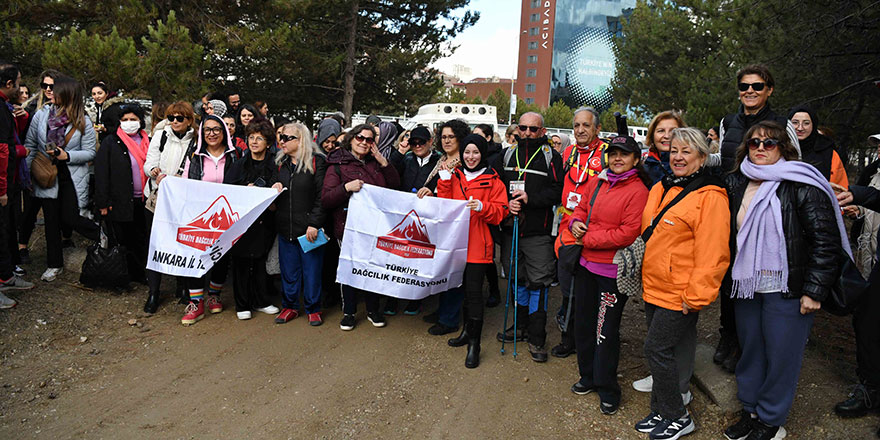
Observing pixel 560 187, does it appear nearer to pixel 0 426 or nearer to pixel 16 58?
pixel 0 426

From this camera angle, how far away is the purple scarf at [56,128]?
6.08 m

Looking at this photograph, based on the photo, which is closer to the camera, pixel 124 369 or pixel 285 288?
pixel 124 369

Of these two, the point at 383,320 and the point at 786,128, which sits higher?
the point at 786,128

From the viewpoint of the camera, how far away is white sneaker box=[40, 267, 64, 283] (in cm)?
622

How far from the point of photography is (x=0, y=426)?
142 inches

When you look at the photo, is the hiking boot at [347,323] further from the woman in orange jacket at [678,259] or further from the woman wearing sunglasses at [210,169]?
the woman in orange jacket at [678,259]

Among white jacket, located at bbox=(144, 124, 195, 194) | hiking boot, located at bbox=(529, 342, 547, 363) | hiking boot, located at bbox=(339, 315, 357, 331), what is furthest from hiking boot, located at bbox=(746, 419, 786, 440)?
white jacket, located at bbox=(144, 124, 195, 194)

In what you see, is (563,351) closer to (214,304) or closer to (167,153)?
(214,304)

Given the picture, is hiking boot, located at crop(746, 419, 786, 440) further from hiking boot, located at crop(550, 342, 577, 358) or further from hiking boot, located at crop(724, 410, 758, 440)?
hiking boot, located at crop(550, 342, 577, 358)

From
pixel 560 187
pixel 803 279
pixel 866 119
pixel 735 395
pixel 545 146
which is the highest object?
pixel 866 119

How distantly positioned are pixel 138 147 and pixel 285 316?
2598 mm

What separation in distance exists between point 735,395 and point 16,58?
50.7ft

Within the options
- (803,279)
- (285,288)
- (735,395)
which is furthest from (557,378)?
(285,288)

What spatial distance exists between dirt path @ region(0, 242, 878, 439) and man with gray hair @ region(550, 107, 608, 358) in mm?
761
